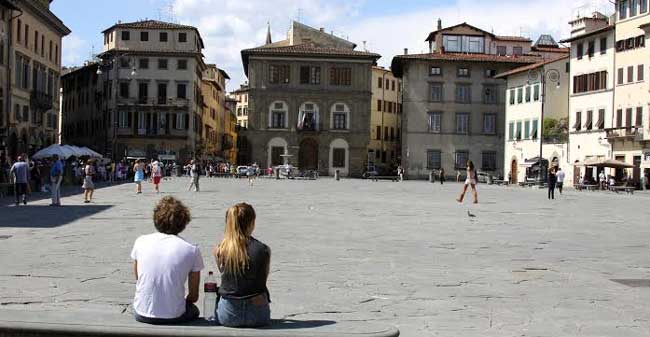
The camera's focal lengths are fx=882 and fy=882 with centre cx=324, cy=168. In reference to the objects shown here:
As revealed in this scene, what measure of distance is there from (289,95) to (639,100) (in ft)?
111

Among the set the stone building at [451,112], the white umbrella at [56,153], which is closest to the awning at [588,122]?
the stone building at [451,112]

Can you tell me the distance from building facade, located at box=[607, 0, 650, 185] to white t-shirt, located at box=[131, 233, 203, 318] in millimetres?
51583

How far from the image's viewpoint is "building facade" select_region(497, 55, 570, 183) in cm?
6581

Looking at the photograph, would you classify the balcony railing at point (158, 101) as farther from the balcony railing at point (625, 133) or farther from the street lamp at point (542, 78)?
the balcony railing at point (625, 133)

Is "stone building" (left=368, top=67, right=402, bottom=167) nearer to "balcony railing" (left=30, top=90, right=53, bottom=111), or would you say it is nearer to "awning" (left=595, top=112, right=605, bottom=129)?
"awning" (left=595, top=112, right=605, bottom=129)

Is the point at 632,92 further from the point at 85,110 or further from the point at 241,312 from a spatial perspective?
the point at 85,110

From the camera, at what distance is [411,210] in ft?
85.0

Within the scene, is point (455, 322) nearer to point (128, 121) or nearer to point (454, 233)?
point (454, 233)

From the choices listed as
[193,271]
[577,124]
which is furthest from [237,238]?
[577,124]

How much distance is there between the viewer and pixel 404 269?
37.8 ft

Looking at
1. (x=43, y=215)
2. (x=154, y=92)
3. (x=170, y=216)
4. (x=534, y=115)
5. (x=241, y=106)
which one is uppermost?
(x=241, y=106)

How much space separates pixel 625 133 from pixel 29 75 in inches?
1479

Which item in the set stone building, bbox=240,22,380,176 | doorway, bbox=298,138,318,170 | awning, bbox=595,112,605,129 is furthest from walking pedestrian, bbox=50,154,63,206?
doorway, bbox=298,138,318,170

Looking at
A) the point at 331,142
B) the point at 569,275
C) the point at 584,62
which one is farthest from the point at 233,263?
the point at 331,142
